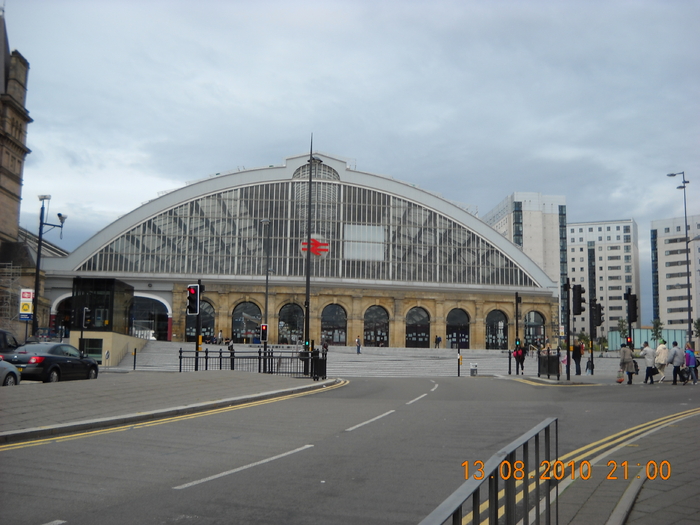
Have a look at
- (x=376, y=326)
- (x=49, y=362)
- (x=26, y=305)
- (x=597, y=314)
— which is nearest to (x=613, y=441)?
(x=49, y=362)

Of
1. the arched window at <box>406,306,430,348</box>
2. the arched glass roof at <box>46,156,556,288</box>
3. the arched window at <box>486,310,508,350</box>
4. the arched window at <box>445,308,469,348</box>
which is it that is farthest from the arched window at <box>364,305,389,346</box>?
the arched window at <box>486,310,508,350</box>

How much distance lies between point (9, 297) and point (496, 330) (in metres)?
49.8

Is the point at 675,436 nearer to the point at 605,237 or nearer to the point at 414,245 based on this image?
the point at 414,245

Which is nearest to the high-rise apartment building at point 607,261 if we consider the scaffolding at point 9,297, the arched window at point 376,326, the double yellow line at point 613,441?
the arched window at point 376,326

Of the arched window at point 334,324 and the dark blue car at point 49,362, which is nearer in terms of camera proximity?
the dark blue car at point 49,362

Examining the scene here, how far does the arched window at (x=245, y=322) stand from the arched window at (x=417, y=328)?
16.9 metres

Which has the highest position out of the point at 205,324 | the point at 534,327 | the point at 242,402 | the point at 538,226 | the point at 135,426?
the point at 538,226

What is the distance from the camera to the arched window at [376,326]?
7219 centimetres

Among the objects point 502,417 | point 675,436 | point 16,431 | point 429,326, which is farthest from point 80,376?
point 429,326

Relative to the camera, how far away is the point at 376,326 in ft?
238

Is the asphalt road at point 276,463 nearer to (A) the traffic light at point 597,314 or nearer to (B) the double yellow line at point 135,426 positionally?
(B) the double yellow line at point 135,426

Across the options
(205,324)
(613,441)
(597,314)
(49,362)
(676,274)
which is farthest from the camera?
(676,274)

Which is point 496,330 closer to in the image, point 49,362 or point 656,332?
point 656,332

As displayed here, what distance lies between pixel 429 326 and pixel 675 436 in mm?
62209
